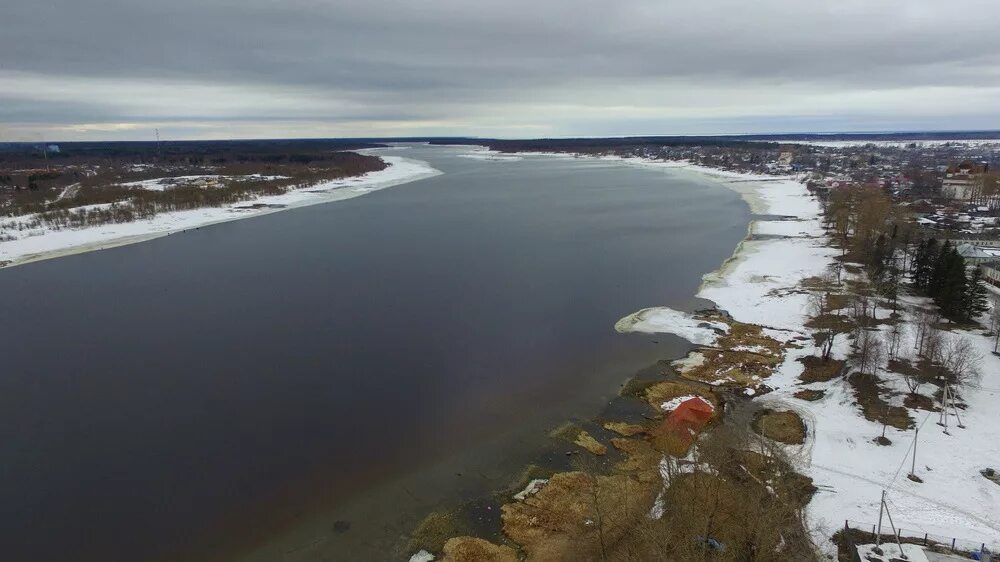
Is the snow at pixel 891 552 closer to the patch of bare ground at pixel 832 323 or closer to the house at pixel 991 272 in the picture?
the patch of bare ground at pixel 832 323

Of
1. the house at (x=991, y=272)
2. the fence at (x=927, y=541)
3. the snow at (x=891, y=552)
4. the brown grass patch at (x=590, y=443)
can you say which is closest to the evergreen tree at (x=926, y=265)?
the house at (x=991, y=272)

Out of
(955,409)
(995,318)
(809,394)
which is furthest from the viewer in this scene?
(995,318)

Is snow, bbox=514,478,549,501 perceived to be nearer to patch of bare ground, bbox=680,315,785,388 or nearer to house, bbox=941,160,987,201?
patch of bare ground, bbox=680,315,785,388

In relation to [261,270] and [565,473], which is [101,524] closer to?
[565,473]

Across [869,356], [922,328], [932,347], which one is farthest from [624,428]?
[922,328]

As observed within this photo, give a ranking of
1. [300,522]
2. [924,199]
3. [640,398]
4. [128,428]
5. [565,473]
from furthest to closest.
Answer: [924,199] < [640,398] < [128,428] < [565,473] < [300,522]

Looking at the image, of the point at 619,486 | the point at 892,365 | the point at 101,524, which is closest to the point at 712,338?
the point at 892,365

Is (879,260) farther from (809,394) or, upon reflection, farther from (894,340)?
(809,394)
